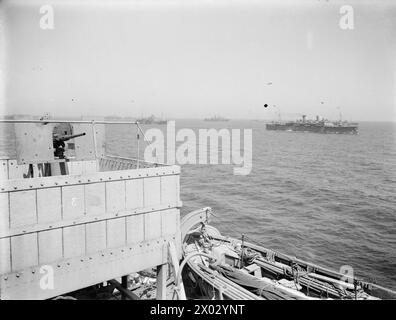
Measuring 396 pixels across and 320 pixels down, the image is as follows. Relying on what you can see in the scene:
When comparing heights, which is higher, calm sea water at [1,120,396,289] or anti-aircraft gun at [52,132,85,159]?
anti-aircraft gun at [52,132,85,159]

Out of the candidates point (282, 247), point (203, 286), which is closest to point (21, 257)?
point (203, 286)

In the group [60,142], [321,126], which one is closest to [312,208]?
[60,142]

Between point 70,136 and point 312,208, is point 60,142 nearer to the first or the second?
point 70,136

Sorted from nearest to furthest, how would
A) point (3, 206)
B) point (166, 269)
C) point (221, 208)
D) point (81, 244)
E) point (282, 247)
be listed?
point (3, 206), point (81, 244), point (166, 269), point (282, 247), point (221, 208)

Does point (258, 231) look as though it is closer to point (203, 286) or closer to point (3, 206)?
point (203, 286)

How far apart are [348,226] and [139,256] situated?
2332 centimetres

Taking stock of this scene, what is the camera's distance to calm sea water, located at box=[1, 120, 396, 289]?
20.9 metres

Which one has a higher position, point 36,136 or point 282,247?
point 36,136

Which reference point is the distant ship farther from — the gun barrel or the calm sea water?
the gun barrel

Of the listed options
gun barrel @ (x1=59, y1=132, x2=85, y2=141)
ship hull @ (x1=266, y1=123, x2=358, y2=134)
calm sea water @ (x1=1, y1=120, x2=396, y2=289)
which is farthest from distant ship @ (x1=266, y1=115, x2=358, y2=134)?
gun barrel @ (x1=59, y1=132, x2=85, y2=141)

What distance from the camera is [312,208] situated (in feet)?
99.2

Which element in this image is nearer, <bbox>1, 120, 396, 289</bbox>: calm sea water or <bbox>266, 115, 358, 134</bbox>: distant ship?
<bbox>1, 120, 396, 289</bbox>: calm sea water

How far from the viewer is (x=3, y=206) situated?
4.94m

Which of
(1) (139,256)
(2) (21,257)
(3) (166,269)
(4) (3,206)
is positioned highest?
(4) (3,206)
